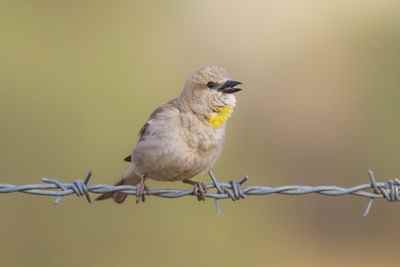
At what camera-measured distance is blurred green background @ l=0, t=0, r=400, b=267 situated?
39.3ft

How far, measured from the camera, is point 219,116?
7.57m

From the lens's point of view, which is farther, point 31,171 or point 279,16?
point 279,16

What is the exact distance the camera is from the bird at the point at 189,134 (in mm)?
7363

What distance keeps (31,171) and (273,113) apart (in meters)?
4.29

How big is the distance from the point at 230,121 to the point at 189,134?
25.9 ft

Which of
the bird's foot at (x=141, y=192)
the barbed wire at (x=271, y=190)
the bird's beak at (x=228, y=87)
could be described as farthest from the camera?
the bird's beak at (x=228, y=87)

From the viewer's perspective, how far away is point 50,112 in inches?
619

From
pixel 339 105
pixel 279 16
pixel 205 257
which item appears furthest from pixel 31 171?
pixel 279 16

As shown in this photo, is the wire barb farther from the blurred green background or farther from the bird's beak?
the blurred green background

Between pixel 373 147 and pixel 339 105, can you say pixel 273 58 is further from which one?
pixel 373 147

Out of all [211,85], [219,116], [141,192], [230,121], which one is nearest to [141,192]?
[141,192]

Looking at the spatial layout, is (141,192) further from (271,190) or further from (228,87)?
(271,190)

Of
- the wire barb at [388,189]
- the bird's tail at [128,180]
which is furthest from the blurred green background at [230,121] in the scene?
the wire barb at [388,189]

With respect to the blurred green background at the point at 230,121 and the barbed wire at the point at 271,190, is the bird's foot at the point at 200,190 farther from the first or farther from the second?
the blurred green background at the point at 230,121
